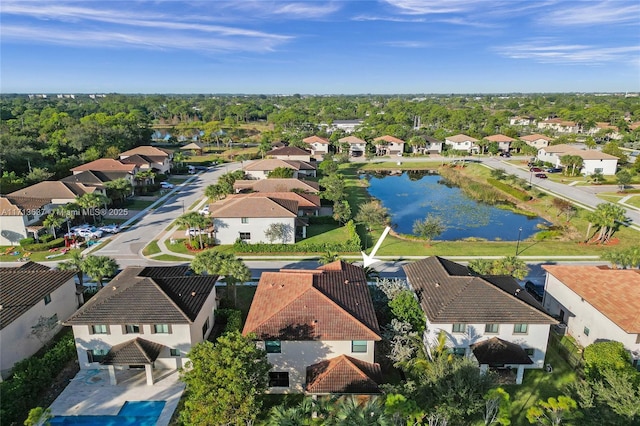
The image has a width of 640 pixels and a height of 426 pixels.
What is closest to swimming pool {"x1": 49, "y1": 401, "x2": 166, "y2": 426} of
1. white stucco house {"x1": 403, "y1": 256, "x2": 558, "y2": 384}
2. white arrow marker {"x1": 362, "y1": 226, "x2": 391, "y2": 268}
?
white stucco house {"x1": 403, "y1": 256, "x2": 558, "y2": 384}

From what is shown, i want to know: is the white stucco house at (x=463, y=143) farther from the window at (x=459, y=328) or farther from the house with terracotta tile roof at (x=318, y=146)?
the window at (x=459, y=328)

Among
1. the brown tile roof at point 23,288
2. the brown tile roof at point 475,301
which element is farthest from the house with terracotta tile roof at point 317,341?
the brown tile roof at point 23,288

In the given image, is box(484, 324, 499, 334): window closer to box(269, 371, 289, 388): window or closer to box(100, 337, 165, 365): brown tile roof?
box(269, 371, 289, 388): window

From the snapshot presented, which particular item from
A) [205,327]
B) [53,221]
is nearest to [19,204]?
[53,221]

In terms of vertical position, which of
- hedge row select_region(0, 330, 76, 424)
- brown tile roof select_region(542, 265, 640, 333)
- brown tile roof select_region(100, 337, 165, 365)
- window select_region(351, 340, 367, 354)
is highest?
brown tile roof select_region(542, 265, 640, 333)

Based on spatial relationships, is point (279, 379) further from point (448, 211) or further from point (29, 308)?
point (448, 211)
